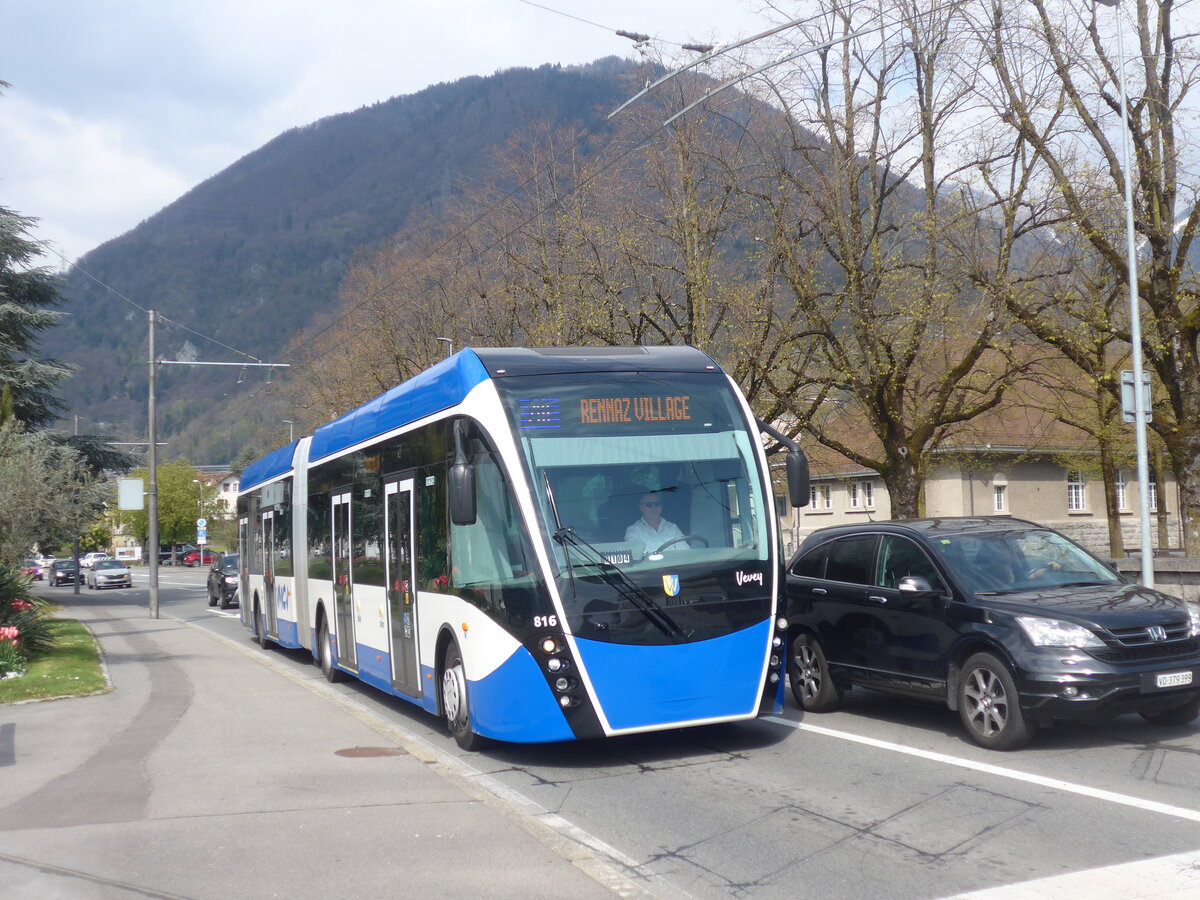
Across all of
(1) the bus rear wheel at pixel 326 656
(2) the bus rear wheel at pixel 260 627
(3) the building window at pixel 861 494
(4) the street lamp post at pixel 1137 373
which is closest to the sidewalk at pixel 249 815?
(1) the bus rear wheel at pixel 326 656

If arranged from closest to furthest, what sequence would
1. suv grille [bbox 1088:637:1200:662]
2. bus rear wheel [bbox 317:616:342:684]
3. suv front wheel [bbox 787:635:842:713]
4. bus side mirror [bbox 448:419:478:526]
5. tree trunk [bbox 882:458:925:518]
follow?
suv grille [bbox 1088:637:1200:662]
bus side mirror [bbox 448:419:478:526]
suv front wheel [bbox 787:635:842:713]
bus rear wheel [bbox 317:616:342:684]
tree trunk [bbox 882:458:925:518]

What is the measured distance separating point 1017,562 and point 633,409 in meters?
3.45

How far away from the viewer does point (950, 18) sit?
75.3 feet

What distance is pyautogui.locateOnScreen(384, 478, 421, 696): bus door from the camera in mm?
11344

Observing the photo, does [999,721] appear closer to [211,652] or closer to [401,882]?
[401,882]

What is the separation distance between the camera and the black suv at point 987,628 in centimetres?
878

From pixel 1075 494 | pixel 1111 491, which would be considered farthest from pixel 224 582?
pixel 1075 494

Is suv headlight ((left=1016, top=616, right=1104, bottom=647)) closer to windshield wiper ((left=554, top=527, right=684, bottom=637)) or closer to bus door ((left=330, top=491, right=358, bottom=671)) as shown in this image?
windshield wiper ((left=554, top=527, right=684, bottom=637))

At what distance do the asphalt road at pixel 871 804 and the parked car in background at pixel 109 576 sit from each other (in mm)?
51704

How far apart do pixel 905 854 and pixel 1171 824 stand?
64.8 inches

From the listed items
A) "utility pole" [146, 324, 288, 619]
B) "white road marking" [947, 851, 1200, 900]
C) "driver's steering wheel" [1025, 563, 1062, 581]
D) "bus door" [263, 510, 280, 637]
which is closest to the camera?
"white road marking" [947, 851, 1200, 900]

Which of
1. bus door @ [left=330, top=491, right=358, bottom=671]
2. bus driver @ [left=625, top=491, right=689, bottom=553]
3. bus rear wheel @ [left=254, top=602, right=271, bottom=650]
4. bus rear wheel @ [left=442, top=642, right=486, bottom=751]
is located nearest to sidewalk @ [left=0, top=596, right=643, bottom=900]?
bus rear wheel @ [left=442, top=642, right=486, bottom=751]

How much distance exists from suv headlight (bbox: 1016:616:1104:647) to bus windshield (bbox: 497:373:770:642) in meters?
1.97

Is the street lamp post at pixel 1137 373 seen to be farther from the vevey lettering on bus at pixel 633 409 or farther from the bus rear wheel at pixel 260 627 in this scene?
the bus rear wheel at pixel 260 627
